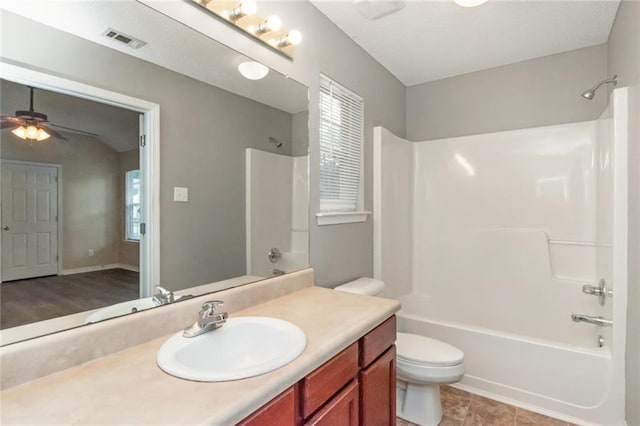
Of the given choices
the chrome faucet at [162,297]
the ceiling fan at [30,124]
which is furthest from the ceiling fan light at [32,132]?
the chrome faucet at [162,297]

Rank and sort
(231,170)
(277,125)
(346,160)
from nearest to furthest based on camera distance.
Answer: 1. (231,170)
2. (277,125)
3. (346,160)

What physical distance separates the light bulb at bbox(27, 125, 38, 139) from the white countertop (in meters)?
0.62

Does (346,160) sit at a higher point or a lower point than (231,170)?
higher

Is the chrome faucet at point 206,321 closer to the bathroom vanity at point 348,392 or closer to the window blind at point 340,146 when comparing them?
the bathroom vanity at point 348,392

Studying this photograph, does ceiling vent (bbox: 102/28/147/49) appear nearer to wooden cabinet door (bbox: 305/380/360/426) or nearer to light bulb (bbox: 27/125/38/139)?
light bulb (bbox: 27/125/38/139)

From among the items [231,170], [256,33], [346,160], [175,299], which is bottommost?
[175,299]

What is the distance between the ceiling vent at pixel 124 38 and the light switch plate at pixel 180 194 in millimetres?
500

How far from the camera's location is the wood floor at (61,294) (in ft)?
2.79

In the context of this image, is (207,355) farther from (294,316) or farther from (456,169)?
(456,169)

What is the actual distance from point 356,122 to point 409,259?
4.40 ft

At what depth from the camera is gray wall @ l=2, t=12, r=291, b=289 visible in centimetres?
94

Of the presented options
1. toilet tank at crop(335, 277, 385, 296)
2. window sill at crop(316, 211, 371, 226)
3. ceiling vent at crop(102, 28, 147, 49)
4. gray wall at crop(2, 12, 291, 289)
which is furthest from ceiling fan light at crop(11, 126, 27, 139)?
toilet tank at crop(335, 277, 385, 296)

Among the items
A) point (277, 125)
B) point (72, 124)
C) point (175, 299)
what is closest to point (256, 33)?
point (277, 125)

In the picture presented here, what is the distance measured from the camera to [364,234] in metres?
2.34
